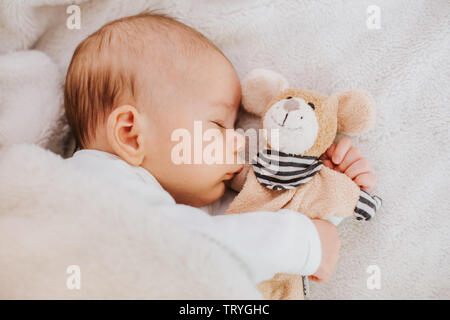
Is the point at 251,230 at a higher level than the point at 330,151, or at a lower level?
lower

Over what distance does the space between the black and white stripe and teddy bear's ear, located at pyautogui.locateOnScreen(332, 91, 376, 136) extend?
0.11 metres

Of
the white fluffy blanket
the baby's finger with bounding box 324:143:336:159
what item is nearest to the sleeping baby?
the baby's finger with bounding box 324:143:336:159

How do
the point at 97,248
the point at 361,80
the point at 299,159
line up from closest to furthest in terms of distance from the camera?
the point at 97,248 < the point at 299,159 < the point at 361,80

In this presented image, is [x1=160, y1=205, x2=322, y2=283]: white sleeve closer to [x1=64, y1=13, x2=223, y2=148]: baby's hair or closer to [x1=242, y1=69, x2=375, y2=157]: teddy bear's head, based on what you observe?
[x1=242, y1=69, x2=375, y2=157]: teddy bear's head

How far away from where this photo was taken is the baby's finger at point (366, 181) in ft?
2.88

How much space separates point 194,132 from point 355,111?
370mm

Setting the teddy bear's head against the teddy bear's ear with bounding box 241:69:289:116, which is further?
the teddy bear's ear with bounding box 241:69:289:116

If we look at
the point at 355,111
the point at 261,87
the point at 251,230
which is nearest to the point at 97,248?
the point at 251,230

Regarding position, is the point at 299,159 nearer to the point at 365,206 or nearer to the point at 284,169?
the point at 284,169

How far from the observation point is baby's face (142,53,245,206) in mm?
857

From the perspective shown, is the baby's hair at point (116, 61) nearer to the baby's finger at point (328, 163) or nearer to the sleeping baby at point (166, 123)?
the sleeping baby at point (166, 123)

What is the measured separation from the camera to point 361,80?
97 cm

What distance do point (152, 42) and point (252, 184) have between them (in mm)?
404

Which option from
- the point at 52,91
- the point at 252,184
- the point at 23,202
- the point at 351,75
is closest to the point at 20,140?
the point at 52,91
